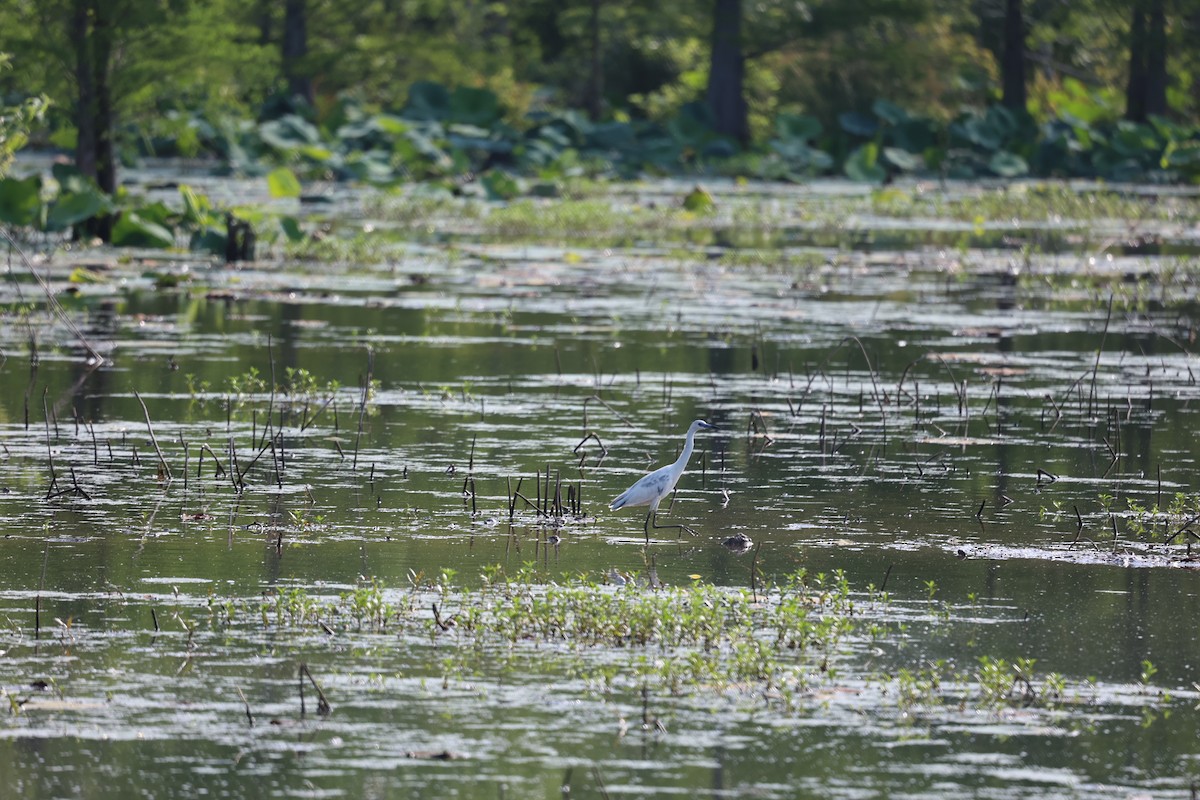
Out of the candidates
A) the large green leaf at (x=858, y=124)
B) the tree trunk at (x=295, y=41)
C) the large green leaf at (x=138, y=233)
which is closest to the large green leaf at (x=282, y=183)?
the large green leaf at (x=138, y=233)

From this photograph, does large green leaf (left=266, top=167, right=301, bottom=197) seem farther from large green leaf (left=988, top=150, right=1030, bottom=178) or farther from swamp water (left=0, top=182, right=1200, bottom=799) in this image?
large green leaf (left=988, top=150, right=1030, bottom=178)

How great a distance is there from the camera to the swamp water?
5684mm

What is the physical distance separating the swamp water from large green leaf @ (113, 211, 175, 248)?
368 cm

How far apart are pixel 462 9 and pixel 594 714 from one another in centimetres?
5291

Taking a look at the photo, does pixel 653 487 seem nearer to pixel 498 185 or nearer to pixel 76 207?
pixel 76 207

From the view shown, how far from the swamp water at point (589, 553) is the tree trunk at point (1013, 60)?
25.3 m

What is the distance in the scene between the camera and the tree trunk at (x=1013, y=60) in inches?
1649

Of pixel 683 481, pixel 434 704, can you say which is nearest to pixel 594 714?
pixel 434 704

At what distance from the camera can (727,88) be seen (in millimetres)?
42438

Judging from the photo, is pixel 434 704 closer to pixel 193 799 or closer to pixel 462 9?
pixel 193 799

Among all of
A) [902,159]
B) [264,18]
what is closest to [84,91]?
[902,159]

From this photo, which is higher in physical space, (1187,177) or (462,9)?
(462,9)

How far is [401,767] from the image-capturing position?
5484 millimetres

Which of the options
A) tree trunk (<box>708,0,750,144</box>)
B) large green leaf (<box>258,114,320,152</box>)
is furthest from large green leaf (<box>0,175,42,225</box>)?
tree trunk (<box>708,0,750,144</box>)
